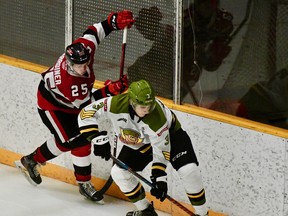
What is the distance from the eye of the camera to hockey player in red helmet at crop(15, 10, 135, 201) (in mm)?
5754

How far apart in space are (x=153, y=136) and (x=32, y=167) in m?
Answer: 1.27

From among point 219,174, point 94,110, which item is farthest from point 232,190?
point 94,110

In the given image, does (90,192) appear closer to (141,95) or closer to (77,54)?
(77,54)

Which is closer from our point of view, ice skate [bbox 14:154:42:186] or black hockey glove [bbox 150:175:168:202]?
black hockey glove [bbox 150:175:168:202]

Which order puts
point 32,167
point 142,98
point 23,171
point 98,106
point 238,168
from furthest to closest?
point 23,171 → point 32,167 → point 238,168 → point 98,106 → point 142,98

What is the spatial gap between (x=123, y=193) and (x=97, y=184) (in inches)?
11.3

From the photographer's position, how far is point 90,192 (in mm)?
6113

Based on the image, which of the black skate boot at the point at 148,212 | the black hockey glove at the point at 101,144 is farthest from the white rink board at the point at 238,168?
the black hockey glove at the point at 101,144

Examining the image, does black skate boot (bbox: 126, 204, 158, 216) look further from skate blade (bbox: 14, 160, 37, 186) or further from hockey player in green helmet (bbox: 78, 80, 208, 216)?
skate blade (bbox: 14, 160, 37, 186)

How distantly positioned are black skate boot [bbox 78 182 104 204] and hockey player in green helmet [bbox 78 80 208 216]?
0.58 m

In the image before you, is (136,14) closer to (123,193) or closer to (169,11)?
(169,11)

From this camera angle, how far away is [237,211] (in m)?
5.58

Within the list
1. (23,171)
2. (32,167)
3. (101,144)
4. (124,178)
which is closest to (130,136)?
(101,144)

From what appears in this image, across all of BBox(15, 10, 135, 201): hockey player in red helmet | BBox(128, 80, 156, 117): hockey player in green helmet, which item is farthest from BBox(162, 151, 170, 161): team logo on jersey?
BBox(15, 10, 135, 201): hockey player in red helmet
